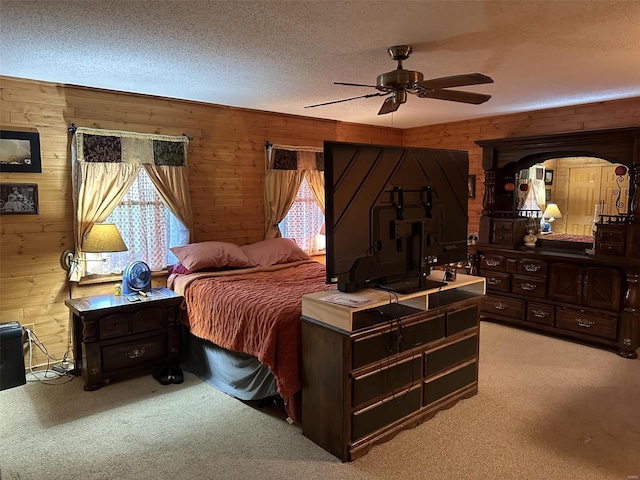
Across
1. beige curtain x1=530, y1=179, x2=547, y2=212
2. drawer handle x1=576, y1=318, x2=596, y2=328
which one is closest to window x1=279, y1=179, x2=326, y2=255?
beige curtain x1=530, y1=179, x2=547, y2=212

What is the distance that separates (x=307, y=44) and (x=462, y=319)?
209 cm

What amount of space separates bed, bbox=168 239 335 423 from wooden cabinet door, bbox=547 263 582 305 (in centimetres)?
235

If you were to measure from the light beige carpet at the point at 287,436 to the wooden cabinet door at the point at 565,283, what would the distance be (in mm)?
942

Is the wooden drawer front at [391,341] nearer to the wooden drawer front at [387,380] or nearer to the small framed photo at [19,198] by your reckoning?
the wooden drawer front at [387,380]

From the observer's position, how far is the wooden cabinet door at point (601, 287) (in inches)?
167

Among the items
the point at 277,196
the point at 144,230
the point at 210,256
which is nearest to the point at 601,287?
the point at 277,196

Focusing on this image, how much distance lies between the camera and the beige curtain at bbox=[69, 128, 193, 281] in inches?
154

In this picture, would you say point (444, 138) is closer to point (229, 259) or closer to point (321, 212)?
point (321, 212)

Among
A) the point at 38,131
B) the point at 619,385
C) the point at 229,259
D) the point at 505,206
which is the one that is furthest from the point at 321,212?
the point at 619,385

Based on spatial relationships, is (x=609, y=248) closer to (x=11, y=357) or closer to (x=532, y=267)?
(x=532, y=267)

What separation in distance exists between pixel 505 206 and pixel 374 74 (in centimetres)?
275

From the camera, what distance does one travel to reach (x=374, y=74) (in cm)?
349

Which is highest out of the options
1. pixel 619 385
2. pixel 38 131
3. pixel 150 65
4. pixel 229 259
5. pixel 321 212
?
pixel 150 65

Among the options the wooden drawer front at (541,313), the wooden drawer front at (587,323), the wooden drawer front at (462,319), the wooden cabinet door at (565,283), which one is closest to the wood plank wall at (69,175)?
the wooden drawer front at (462,319)
